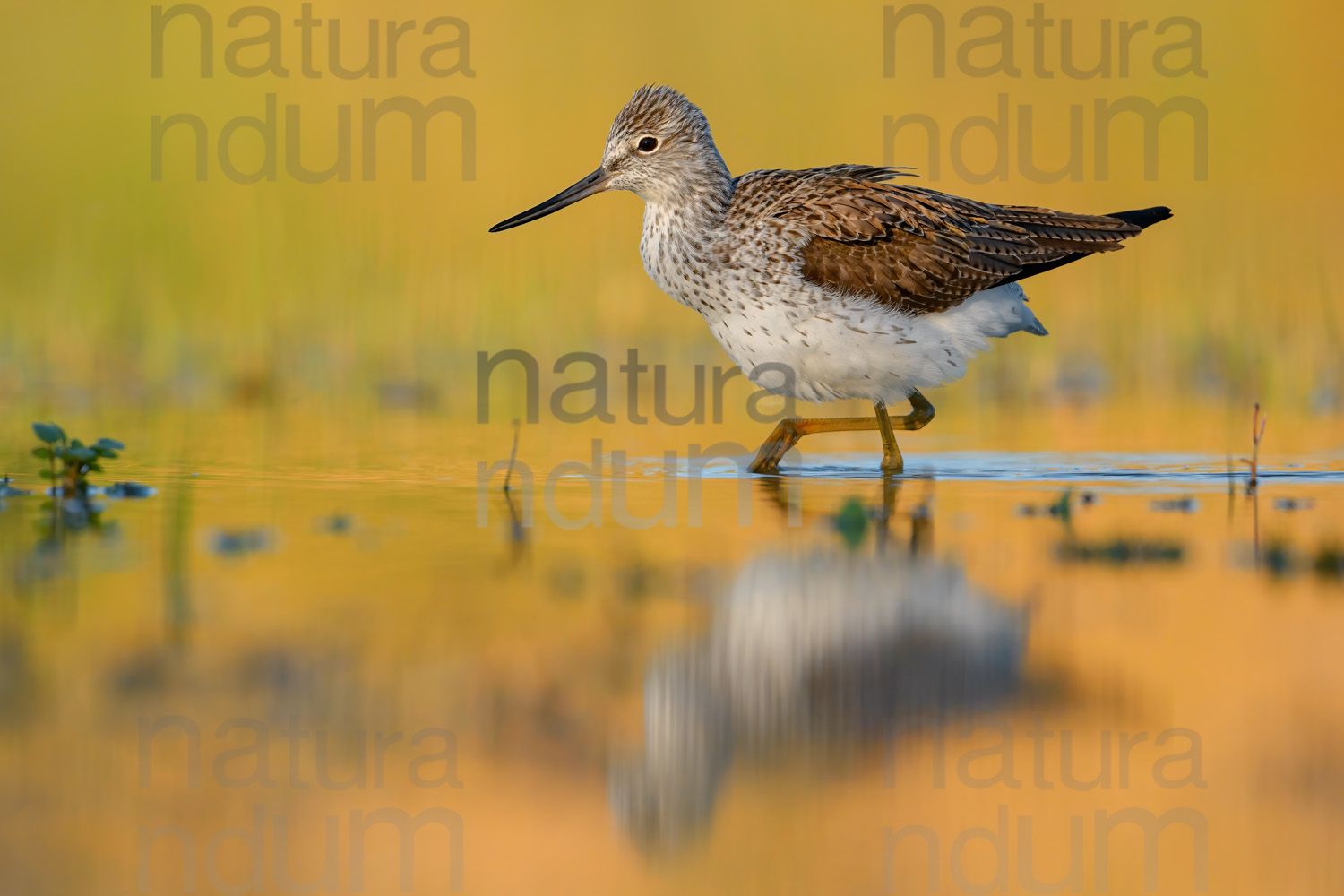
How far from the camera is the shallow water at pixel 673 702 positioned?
Result: 2.88 m

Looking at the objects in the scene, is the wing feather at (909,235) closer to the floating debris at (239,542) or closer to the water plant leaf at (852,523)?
the water plant leaf at (852,523)

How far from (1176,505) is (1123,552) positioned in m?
1.19

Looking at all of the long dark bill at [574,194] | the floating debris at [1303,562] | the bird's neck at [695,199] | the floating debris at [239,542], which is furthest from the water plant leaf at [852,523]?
the long dark bill at [574,194]

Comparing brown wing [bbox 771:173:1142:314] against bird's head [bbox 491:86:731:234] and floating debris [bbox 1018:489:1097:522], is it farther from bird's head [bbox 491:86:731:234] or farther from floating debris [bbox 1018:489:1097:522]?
floating debris [bbox 1018:489:1097:522]

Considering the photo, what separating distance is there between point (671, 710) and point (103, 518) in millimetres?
3243

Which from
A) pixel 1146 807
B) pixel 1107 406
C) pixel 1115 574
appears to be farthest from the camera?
pixel 1107 406

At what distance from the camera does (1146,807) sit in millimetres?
3105

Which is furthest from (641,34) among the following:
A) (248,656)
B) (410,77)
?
(248,656)

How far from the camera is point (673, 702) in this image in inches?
142

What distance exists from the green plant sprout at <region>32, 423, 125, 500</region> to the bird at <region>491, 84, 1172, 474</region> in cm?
273

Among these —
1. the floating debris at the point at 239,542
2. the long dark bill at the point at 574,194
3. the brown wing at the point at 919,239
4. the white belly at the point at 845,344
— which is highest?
the long dark bill at the point at 574,194

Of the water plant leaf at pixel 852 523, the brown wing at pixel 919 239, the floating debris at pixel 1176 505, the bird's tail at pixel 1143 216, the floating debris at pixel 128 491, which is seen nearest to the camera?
the water plant leaf at pixel 852 523

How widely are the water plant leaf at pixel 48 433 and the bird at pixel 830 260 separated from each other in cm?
281

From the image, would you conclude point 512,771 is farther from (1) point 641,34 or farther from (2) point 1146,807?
(1) point 641,34
